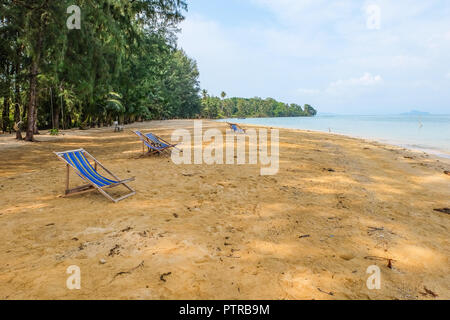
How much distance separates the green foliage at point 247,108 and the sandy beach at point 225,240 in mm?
89004

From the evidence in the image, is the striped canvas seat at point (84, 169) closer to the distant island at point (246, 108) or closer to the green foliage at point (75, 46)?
the green foliage at point (75, 46)

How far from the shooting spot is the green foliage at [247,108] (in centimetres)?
9941

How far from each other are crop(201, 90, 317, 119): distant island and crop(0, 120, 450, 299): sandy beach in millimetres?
87889

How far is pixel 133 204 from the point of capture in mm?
4355

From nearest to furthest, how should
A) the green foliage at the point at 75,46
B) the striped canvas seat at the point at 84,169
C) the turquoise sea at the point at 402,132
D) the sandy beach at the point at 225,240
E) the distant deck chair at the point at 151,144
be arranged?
1. the sandy beach at the point at 225,240
2. the striped canvas seat at the point at 84,169
3. the green foliage at the point at 75,46
4. the distant deck chair at the point at 151,144
5. the turquoise sea at the point at 402,132

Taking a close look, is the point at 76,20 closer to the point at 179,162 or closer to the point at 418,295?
the point at 179,162

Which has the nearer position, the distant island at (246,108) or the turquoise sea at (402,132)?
the turquoise sea at (402,132)

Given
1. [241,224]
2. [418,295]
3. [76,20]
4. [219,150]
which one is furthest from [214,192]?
[76,20]

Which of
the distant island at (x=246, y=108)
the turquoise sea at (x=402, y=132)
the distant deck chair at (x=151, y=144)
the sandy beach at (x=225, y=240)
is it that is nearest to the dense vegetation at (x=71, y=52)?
the distant deck chair at (x=151, y=144)

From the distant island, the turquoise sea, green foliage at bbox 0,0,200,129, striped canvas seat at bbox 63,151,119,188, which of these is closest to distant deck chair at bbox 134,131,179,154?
green foliage at bbox 0,0,200,129

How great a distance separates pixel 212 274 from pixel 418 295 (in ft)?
6.31
